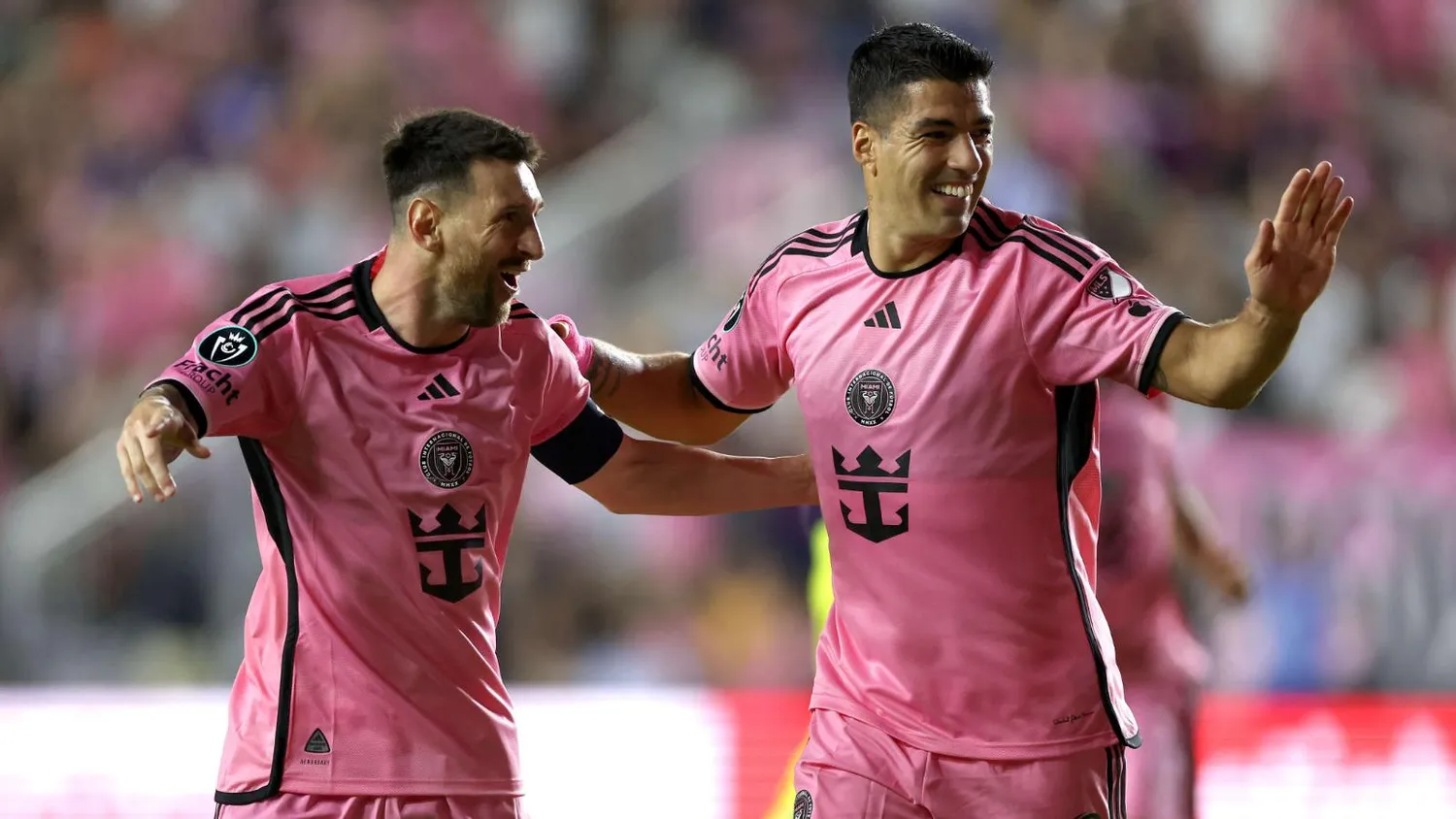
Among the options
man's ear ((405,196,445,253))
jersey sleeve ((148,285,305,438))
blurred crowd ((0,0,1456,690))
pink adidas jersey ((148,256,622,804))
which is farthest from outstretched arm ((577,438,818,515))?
blurred crowd ((0,0,1456,690))

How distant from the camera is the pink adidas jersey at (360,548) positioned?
145 inches

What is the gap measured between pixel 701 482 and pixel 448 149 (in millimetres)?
1089

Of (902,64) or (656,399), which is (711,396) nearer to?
(656,399)

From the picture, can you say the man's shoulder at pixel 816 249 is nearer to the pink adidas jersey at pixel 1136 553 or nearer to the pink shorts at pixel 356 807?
the pink shorts at pixel 356 807

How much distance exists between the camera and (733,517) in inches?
371

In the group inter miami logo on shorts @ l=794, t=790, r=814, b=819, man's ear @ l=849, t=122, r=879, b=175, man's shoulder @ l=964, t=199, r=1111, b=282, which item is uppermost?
man's ear @ l=849, t=122, r=879, b=175

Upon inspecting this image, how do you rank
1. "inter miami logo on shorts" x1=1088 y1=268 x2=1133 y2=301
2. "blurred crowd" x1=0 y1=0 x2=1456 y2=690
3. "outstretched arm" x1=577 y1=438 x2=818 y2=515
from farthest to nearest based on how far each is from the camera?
1. "blurred crowd" x1=0 y1=0 x2=1456 y2=690
2. "outstretched arm" x1=577 y1=438 x2=818 y2=515
3. "inter miami logo on shorts" x1=1088 y1=268 x2=1133 y2=301

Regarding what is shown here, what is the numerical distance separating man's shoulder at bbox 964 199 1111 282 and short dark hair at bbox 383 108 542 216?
1001 mm

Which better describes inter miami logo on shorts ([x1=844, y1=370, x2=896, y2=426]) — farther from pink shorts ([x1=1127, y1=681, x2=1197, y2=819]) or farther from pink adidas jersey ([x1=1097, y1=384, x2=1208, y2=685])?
pink shorts ([x1=1127, y1=681, x2=1197, y2=819])

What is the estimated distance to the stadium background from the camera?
8.86m

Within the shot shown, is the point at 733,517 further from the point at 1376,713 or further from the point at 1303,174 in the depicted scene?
the point at 1303,174

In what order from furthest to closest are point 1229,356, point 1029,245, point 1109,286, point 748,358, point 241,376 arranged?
1. point 748,358
2. point 1029,245
3. point 1109,286
4. point 241,376
5. point 1229,356

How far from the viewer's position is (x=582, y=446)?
4.31 meters

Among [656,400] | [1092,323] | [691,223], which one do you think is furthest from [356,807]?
[691,223]
